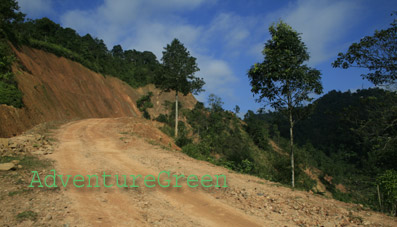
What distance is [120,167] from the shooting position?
937 cm

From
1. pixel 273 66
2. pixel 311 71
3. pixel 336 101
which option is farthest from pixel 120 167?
pixel 336 101

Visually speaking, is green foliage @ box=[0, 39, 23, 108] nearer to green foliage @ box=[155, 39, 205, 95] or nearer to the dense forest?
the dense forest

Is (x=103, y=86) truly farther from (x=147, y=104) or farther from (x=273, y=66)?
(x=273, y=66)

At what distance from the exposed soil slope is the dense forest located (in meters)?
1.63

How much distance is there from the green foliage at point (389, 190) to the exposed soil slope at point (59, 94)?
1873 cm

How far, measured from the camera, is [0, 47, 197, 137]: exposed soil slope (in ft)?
62.7

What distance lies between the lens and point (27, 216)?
479cm

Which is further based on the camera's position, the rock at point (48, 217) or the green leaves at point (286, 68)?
the green leaves at point (286, 68)

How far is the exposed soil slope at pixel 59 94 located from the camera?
19.1 m

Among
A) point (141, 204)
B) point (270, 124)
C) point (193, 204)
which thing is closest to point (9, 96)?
point (141, 204)

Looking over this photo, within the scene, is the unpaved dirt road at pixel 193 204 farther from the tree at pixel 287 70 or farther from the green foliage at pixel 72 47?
the green foliage at pixel 72 47

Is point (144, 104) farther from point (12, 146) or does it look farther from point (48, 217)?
point (48, 217)

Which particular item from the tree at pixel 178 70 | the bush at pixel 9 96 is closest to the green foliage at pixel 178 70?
the tree at pixel 178 70

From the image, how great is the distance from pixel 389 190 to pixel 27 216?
8.83 metres
